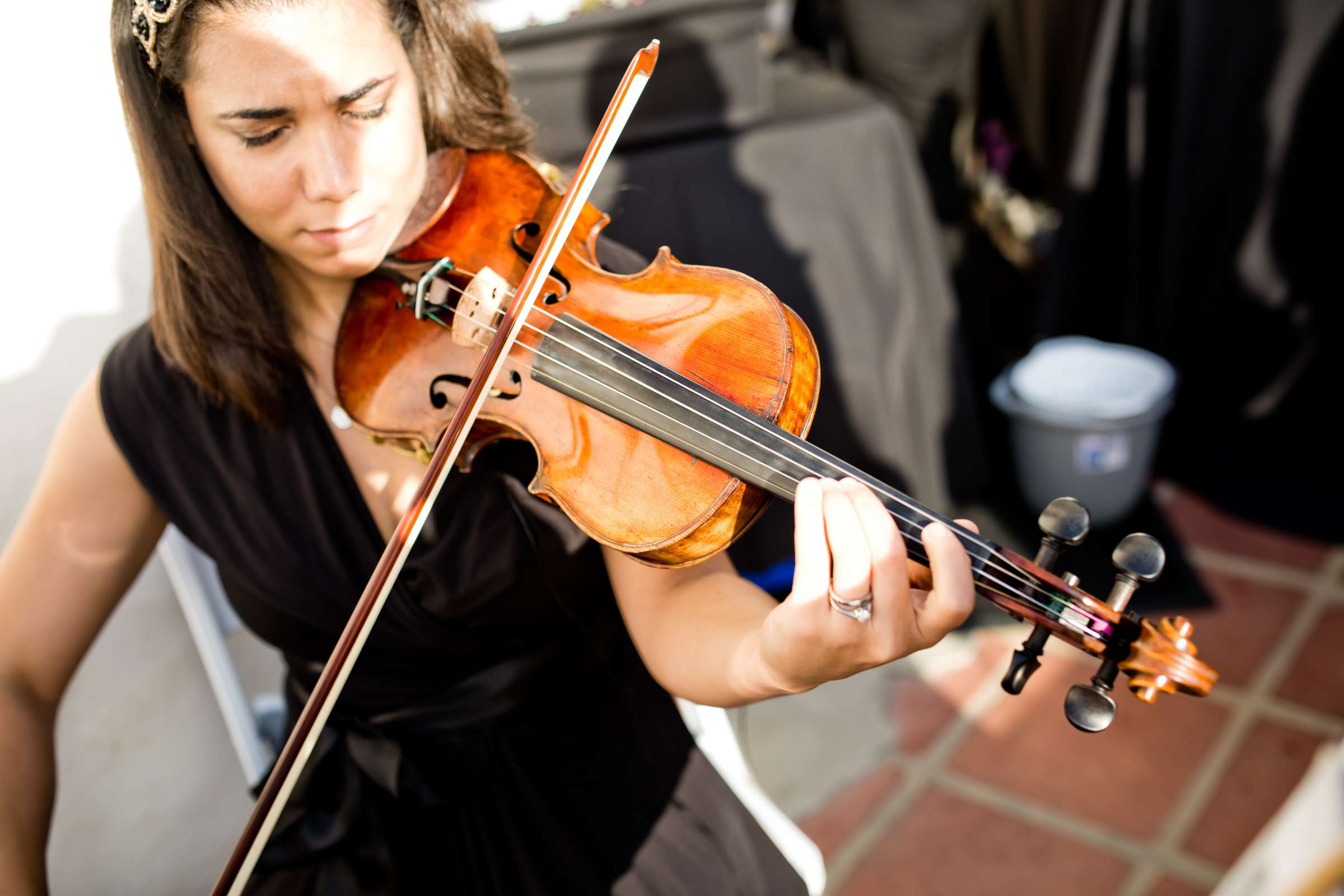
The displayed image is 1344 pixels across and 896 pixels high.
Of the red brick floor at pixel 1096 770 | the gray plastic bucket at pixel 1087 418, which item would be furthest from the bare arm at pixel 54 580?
the gray plastic bucket at pixel 1087 418

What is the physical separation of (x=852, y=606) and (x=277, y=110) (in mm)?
548

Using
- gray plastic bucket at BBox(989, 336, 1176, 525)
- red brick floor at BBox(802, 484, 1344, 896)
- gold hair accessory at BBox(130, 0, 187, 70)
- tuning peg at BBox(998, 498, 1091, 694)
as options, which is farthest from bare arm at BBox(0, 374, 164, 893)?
gray plastic bucket at BBox(989, 336, 1176, 525)

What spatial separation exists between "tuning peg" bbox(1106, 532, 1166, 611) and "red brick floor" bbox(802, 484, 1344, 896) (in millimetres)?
878

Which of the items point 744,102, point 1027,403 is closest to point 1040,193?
point 1027,403

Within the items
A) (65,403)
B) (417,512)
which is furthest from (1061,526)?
(65,403)

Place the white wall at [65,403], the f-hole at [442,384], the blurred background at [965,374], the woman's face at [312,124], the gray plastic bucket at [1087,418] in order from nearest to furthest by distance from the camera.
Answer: the woman's face at [312,124] → the f-hole at [442,384] → the white wall at [65,403] → the blurred background at [965,374] → the gray plastic bucket at [1087,418]

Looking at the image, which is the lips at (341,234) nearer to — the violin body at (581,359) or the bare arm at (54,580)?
the violin body at (581,359)

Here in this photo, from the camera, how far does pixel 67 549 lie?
918 mm

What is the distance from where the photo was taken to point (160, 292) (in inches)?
34.6

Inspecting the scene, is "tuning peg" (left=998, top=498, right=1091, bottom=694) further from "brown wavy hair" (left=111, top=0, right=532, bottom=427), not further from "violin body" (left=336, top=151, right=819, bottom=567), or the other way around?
"brown wavy hair" (left=111, top=0, right=532, bottom=427)

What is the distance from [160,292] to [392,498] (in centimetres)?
28

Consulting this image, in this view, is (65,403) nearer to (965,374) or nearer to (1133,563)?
(1133,563)

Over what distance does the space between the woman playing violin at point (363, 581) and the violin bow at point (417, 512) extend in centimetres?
15

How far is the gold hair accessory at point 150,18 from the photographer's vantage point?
693mm
